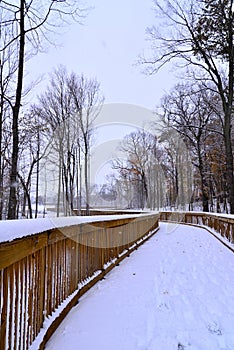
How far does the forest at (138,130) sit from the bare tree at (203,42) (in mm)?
37

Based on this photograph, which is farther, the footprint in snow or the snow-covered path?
the footprint in snow

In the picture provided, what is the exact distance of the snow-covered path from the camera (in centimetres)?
239

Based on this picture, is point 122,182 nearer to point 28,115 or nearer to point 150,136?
point 150,136

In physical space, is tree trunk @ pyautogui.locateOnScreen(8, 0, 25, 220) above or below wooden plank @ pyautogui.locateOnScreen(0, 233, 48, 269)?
above

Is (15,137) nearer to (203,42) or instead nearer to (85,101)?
(203,42)

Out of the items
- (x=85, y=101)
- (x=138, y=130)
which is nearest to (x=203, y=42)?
(x=85, y=101)

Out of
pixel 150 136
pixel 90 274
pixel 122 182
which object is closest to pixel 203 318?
pixel 90 274

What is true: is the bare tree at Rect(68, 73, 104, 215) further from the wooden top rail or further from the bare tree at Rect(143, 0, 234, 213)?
the wooden top rail

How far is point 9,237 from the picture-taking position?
1.61m

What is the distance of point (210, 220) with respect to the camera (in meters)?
12.8

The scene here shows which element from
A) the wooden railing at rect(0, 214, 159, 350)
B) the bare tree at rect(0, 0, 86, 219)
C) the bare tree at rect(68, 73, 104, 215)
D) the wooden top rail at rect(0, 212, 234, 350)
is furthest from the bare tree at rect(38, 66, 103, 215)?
the wooden railing at rect(0, 214, 159, 350)

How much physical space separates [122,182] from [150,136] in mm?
11406

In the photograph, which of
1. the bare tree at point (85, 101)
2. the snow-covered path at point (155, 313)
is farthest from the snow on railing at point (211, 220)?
the bare tree at point (85, 101)

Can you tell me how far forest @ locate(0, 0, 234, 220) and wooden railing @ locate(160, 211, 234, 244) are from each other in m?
1.02
